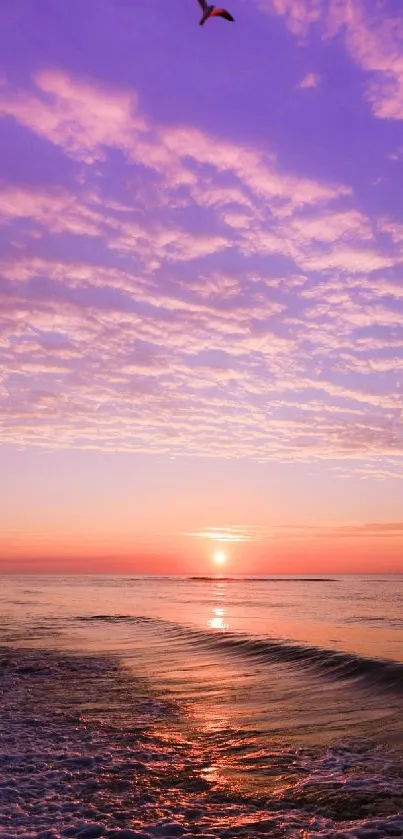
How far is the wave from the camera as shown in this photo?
54.5 feet

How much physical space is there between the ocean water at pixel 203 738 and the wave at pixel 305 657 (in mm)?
92

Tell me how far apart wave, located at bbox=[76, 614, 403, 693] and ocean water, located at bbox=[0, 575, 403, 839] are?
9cm

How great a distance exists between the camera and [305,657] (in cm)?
2027

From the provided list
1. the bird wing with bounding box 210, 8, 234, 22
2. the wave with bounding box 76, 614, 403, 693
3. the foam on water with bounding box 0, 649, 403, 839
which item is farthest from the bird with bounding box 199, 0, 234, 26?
the wave with bounding box 76, 614, 403, 693

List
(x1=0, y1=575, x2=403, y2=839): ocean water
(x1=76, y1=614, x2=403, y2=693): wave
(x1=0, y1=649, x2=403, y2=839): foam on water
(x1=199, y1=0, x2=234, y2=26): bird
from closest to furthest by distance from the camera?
1. (x1=0, y1=649, x2=403, y2=839): foam on water
2. (x1=0, y1=575, x2=403, y2=839): ocean water
3. (x1=199, y1=0, x2=234, y2=26): bird
4. (x1=76, y1=614, x2=403, y2=693): wave

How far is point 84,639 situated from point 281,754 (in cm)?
1780

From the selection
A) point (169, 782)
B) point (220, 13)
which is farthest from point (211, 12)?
point (169, 782)

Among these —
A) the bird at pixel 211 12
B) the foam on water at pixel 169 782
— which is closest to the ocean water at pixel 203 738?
Answer: the foam on water at pixel 169 782

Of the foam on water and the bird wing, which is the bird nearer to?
the bird wing

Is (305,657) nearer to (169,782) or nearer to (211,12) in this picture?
(169,782)

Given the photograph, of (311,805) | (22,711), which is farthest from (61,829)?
(22,711)

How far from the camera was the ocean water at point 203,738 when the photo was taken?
729cm

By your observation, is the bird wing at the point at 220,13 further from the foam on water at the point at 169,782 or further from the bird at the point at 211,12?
the foam on water at the point at 169,782

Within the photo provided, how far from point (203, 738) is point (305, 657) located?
33.8ft
